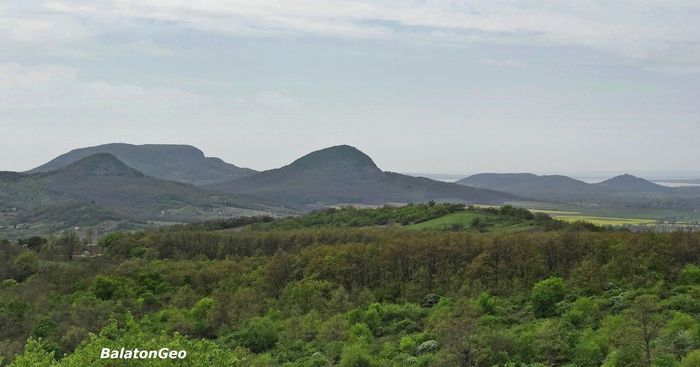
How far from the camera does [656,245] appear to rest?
232 ft

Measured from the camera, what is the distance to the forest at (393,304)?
131 feet

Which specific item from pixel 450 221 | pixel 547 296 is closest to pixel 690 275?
pixel 547 296

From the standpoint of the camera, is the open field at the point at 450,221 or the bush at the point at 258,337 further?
the open field at the point at 450,221

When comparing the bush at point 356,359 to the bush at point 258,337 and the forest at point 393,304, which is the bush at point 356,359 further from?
the bush at point 258,337

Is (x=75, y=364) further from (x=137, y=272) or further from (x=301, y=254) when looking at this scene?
(x=137, y=272)

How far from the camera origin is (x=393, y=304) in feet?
219

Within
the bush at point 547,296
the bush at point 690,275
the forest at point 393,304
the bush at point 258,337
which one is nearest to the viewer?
the forest at point 393,304

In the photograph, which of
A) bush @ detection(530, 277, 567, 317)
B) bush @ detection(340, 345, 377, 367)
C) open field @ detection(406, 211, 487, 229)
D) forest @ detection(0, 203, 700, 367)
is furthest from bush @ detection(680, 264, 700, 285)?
open field @ detection(406, 211, 487, 229)

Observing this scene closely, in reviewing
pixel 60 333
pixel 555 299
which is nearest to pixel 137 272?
pixel 60 333

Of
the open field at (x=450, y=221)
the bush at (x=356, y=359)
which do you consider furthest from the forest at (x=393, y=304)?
the open field at (x=450, y=221)

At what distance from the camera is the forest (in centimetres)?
3988

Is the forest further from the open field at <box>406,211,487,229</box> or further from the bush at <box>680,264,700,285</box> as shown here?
the open field at <box>406,211,487,229</box>

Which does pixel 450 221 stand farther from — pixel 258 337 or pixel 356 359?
pixel 356 359

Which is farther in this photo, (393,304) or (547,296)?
(393,304)
